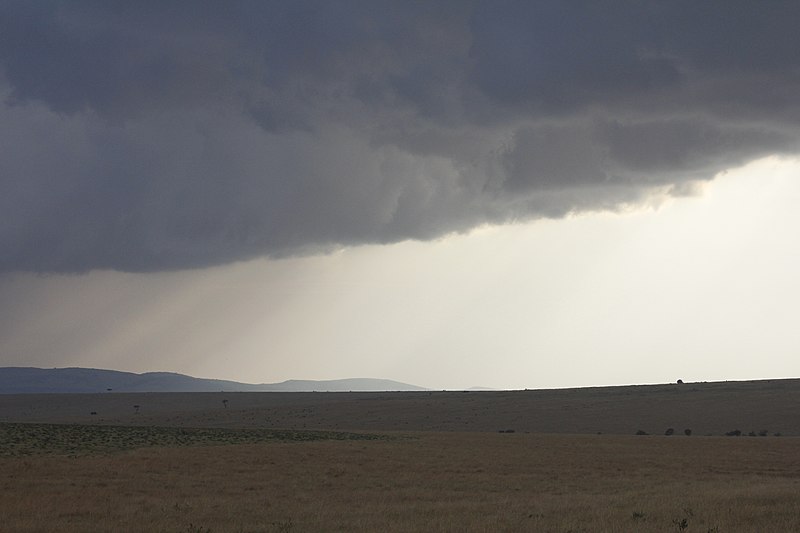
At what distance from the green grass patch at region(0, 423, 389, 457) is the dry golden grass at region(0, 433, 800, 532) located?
3.68 metres

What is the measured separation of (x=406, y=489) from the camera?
34.2 m

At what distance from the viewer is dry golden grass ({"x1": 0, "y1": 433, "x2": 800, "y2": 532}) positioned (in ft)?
79.9

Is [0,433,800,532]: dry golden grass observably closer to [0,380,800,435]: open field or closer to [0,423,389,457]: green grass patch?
[0,423,389,457]: green grass patch

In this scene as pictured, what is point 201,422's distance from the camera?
115 m

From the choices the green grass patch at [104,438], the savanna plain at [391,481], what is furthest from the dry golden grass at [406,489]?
the green grass patch at [104,438]

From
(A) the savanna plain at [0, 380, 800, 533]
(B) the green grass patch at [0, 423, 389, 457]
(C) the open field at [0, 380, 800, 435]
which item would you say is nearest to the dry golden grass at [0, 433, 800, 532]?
(A) the savanna plain at [0, 380, 800, 533]

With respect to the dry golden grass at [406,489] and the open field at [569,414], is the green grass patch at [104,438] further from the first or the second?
the open field at [569,414]

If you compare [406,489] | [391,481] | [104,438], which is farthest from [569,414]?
[406,489]

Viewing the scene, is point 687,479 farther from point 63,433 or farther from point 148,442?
point 63,433

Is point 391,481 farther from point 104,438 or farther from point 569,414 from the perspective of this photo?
point 569,414

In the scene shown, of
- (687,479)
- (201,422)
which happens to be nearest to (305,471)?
(687,479)

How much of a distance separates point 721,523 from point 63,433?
5001cm

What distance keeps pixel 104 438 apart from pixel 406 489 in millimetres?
32412

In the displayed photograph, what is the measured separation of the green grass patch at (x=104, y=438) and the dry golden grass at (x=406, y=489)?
3681 mm
